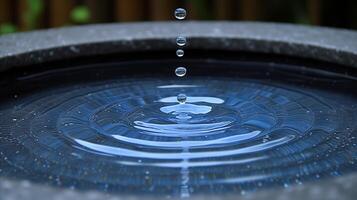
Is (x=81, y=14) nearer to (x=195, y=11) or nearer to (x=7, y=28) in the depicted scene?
(x=7, y=28)

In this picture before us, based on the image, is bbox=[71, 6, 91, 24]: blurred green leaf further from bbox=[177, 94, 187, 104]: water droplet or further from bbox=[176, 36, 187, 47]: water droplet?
bbox=[177, 94, 187, 104]: water droplet

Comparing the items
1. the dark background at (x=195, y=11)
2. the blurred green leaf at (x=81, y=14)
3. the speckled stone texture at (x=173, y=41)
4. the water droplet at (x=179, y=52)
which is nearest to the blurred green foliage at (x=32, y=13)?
the dark background at (x=195, y=11)

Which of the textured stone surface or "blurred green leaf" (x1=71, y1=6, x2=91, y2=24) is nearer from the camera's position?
the textured stone surface

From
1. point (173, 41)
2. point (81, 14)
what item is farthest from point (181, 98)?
point (81, 14)

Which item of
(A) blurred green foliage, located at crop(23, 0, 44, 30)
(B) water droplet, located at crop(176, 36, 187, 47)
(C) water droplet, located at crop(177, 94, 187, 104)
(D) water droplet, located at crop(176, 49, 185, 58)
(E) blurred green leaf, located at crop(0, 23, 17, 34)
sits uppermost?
(B) water droplet, located at crop(176, 36, 187, 47)

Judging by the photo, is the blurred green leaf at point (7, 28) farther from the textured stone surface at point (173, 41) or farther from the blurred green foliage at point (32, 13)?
the textured stone surface at point (173, 41)

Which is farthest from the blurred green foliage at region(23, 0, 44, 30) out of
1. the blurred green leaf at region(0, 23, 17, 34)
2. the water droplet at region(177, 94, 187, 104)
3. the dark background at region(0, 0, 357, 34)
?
the water droplet at region(177, 94, 187, 104)
